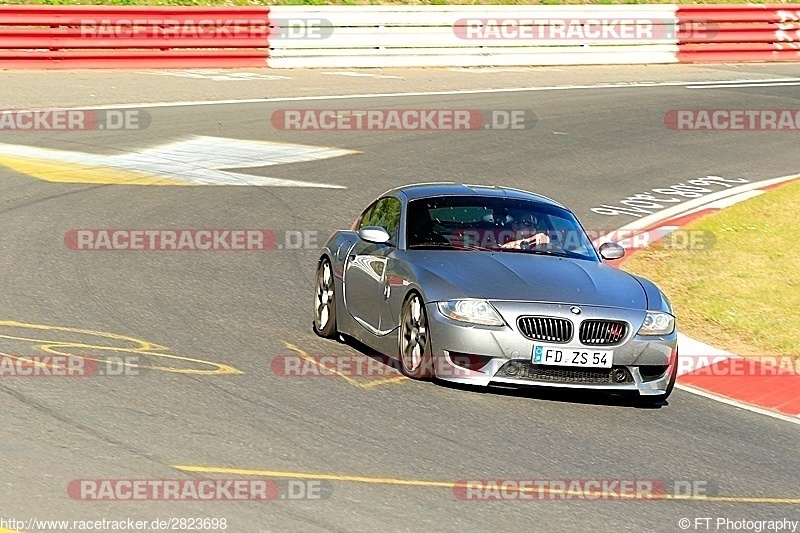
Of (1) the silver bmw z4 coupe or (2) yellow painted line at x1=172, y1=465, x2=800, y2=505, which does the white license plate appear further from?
(2) yellow painted line at x1=172, y1=465, x2=800, y2=505

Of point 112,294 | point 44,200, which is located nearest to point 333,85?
point 44,200

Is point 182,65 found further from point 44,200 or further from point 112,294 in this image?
point 112,294

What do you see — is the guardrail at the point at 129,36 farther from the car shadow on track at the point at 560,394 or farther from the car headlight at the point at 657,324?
the car headlight at the point at 657,324

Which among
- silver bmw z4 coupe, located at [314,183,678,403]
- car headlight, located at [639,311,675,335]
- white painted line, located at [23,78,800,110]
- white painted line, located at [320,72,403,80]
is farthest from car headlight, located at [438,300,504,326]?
white painted line, located at [320,72,403,80]

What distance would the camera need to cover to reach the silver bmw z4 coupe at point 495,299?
976 cm

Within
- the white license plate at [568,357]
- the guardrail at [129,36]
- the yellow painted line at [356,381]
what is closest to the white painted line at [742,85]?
the guardrail at [129,36]

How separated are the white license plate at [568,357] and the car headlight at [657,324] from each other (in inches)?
16.8

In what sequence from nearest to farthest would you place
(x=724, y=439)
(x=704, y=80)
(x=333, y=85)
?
(x=724, y=439)
(x=333, y=85)
(x=704, y=80)

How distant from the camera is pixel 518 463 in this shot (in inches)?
326

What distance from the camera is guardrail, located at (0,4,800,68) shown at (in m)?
26.7

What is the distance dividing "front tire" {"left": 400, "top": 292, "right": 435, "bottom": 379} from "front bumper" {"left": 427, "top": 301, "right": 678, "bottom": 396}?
0.35 feet

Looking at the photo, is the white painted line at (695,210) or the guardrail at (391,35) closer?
the white painted line at (695,210)

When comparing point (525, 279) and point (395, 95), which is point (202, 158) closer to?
point (395, 95)

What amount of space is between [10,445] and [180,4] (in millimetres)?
Result: 26421
